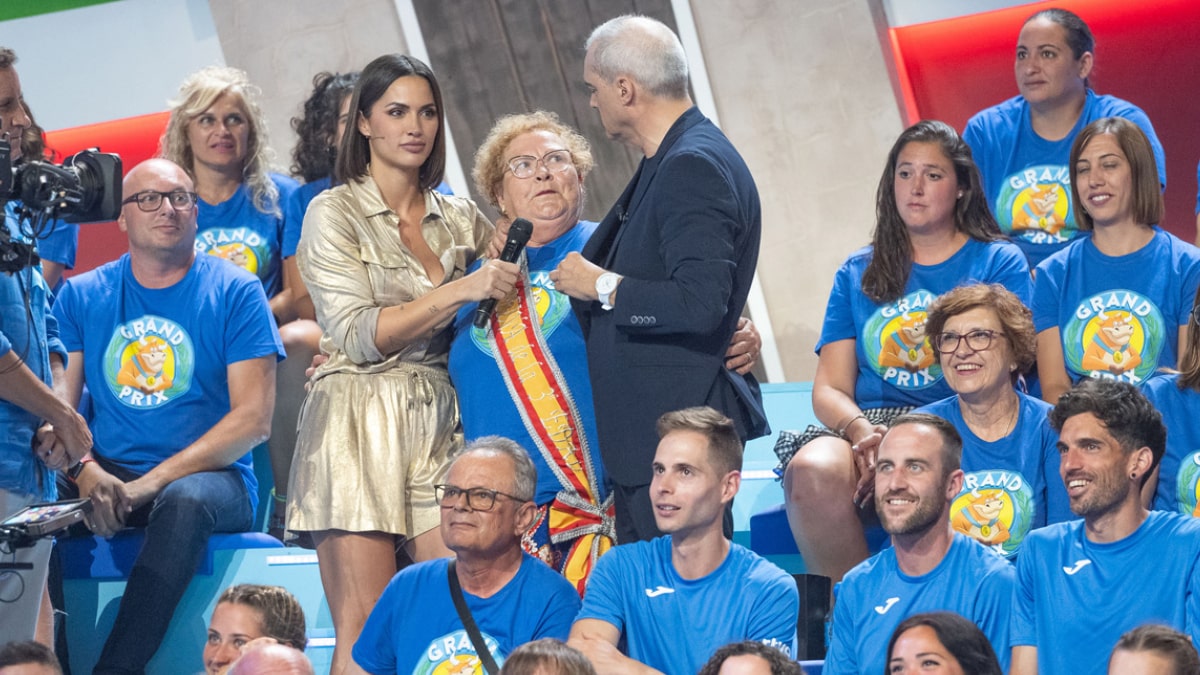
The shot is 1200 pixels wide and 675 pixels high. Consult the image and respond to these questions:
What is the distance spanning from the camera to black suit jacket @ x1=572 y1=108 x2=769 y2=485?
2770 millimetres

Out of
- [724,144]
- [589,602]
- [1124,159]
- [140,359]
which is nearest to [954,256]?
[1124,159]

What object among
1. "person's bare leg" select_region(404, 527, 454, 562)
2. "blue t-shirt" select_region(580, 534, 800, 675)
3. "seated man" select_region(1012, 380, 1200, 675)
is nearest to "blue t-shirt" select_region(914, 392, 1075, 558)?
"seated man" select_region(1012, 380, 1200, 675)

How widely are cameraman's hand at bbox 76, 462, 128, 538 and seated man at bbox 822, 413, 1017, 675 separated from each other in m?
1.85

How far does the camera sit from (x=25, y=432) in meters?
3.24

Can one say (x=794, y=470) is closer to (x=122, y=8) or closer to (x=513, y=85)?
(x=513, y=85)

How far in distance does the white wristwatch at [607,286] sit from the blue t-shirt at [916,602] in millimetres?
693

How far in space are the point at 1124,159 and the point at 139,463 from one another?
2466mm

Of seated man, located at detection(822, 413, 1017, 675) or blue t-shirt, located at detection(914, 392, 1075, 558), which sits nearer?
seated man, located at detection(822, 413, 1017, 675)

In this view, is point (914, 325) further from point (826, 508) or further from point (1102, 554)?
point (1102, 554)

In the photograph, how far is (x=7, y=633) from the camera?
310 centimetres

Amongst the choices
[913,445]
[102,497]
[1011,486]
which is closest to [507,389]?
[913,445]

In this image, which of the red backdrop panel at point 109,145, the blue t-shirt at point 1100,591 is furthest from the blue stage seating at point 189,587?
the red backdrop panel at point 109,145

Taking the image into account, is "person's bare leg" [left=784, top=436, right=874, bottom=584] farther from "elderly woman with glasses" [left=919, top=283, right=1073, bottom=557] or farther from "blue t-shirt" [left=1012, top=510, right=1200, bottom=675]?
"blue t-shirt" [left=1012, top=510, right=1200, bottom=675]

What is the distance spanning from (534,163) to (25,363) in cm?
109
